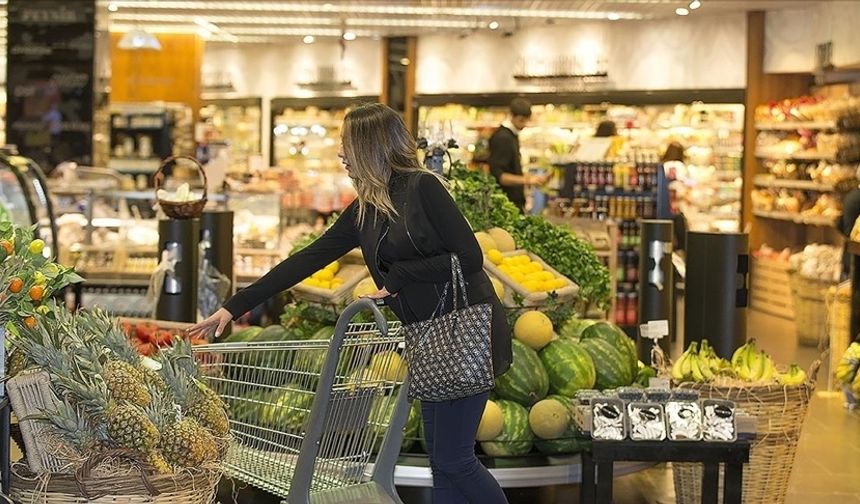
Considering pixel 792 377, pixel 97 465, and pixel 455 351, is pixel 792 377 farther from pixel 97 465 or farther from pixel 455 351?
pixel 97 465

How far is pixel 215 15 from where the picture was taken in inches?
705

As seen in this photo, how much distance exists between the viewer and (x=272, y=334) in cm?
617

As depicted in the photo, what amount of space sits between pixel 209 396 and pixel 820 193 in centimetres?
1201

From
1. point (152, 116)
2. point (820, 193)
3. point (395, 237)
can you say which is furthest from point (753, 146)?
point (395, 237)

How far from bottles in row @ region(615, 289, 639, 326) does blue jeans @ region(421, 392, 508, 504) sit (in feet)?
21.6

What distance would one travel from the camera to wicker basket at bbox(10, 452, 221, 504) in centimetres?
322

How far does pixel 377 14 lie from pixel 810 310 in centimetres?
784

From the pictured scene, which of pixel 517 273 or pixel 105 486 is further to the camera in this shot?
pixel 517 273

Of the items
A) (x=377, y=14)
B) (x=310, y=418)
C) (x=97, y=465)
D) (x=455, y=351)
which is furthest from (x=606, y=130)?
(x=97, y=465)

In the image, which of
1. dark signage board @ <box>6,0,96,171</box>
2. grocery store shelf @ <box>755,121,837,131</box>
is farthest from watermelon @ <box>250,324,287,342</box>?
grocery store shelf @ <box>755,121,837,131</box>

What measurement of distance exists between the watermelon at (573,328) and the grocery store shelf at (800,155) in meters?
7.73

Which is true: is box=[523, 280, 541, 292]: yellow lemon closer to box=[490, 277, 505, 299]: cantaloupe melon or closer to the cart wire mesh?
box=[490, 277, 505, 299]: cantaloupe melon

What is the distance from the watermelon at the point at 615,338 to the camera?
6.13 metres

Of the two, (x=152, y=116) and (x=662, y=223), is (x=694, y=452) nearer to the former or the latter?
(x=662, y=223)
